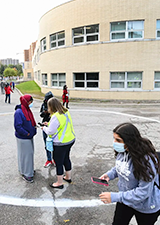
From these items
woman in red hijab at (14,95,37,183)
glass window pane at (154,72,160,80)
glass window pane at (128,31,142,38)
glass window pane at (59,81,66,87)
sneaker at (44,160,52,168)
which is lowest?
sneaker at (44,160,52,168)

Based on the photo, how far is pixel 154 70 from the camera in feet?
50.8

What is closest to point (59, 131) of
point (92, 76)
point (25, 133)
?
point (25, 133)

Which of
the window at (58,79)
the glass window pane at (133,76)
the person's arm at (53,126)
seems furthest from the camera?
the window at (58,79)

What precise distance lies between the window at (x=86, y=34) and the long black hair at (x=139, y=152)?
16.1 metres

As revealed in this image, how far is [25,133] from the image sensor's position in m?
4.18

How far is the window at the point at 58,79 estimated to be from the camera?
19375 millimetres

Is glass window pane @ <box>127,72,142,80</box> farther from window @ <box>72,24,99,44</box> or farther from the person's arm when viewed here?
the person's arm

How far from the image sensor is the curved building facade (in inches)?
602

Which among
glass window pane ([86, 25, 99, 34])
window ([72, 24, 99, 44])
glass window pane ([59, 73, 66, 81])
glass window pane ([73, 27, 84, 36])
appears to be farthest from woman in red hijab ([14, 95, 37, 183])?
A: glass window pane ([59, 73, 66, 81])

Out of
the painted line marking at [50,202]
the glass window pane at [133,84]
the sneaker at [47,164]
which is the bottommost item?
the painted line marking at [50,202]

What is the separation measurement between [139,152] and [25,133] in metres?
2.74

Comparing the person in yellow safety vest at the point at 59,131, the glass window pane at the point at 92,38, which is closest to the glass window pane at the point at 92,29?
the glass window pane at the point at 92,38

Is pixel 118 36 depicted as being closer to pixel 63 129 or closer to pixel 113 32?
pixel 113 32

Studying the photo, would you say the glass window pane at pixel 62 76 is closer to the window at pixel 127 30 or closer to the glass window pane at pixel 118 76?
the glass window pane at pixel 118 76
